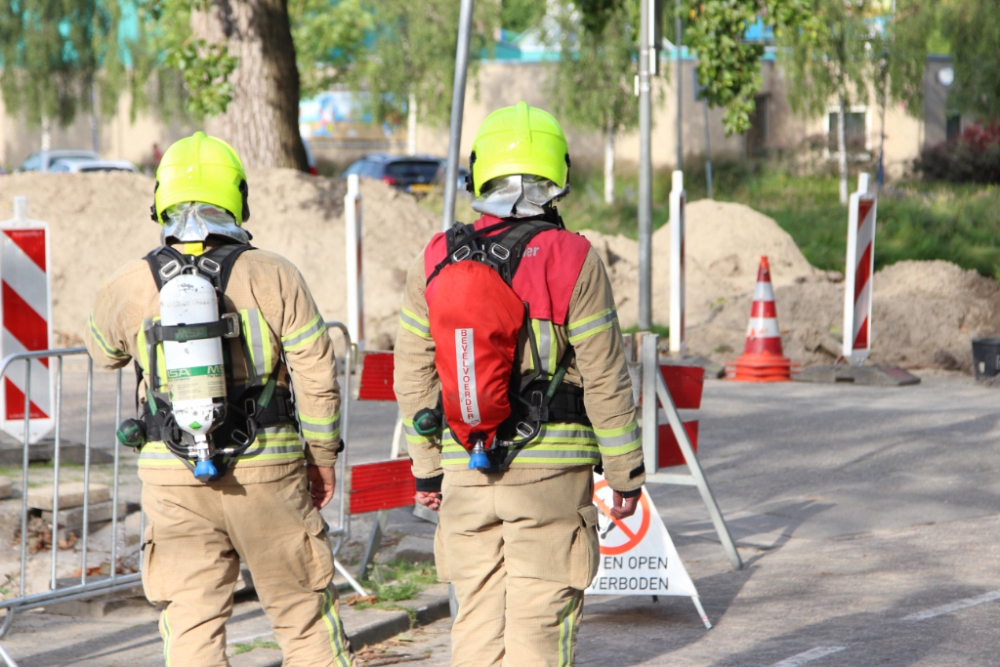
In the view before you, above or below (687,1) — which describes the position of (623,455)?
below

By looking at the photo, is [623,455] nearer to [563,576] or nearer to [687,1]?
[563,576]

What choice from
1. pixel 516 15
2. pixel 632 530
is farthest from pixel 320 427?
pixel 516 15

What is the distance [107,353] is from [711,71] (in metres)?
10.3

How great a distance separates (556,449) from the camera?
3.16 meters

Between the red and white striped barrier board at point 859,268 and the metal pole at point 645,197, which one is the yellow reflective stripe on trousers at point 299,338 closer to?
the red and white striped barrier board at point 859,268

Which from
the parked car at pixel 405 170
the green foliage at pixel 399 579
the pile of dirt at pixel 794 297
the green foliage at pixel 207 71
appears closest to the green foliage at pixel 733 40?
the pile of dirt at pixel 794 297

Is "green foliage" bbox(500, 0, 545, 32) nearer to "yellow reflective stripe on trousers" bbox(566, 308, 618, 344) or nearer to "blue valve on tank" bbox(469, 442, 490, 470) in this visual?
"yellow reflective stripe on trousers" bbox(566, 308, 618, 344)

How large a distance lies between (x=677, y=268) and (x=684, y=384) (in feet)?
18.8

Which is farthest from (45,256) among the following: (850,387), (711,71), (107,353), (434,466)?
(711,71)

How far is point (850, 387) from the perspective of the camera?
1089cm

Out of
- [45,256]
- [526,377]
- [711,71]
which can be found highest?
[711,71]

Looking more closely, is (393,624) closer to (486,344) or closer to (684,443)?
(684,443)

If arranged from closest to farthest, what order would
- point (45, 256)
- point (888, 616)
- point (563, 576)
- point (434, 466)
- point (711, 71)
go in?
point (563, 576), point (434, 466), point (888, 616), point (45, 256), point (711, 71)

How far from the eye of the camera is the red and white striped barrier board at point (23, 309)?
243 inches
